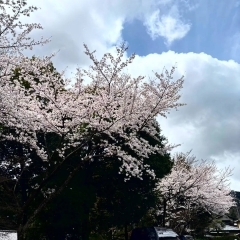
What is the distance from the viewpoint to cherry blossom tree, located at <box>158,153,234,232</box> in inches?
861

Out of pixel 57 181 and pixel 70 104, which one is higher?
pixel 70 104

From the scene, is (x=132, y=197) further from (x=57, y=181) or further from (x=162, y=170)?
(x=57, y=181)

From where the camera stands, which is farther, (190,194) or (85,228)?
(190,194)

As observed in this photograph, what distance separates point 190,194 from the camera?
22672 millimetres

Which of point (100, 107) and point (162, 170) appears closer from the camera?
point (100, 107)

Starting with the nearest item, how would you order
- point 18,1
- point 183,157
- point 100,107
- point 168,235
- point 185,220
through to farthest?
point 18,1 → point 100,107 → point 168,235 → point 185,220 → point 183,157

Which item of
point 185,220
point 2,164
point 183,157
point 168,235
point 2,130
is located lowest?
point 168,235

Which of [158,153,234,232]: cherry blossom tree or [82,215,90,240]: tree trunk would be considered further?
[158,153,234,232]: cherry blossom tree

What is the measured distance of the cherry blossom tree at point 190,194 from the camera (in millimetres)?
21875

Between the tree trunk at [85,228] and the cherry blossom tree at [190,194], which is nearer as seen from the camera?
the tree trunk at [85,228]

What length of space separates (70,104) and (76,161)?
5716mm

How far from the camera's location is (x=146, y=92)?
1080 centimetres

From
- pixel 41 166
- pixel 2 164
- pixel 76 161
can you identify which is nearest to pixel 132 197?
pixel 76 161

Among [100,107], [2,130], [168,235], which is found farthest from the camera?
[2,130]
